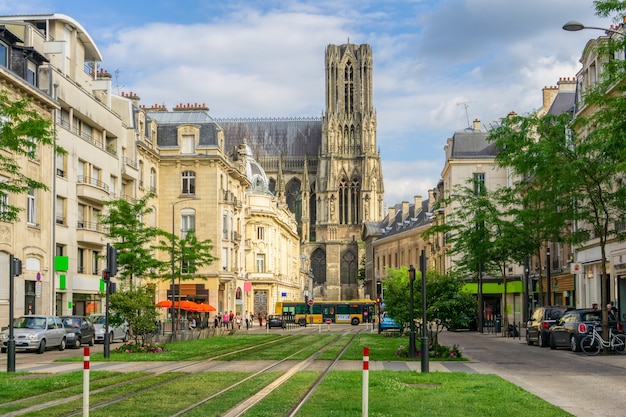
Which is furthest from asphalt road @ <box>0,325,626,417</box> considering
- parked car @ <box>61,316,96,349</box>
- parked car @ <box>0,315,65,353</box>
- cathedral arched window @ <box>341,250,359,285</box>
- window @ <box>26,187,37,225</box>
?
cathedral arched window @ <box>341,250,359,285</box>

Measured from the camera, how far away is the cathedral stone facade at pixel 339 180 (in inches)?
6063

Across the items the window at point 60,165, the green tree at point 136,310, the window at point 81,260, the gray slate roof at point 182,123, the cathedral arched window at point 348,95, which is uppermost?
the cathedral arched window at point 348,95

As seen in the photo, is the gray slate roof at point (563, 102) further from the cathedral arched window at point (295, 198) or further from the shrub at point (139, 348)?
the cathedral arched window at point (295, 198)

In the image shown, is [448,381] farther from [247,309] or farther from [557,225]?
[247,309]

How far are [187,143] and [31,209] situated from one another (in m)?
27.7

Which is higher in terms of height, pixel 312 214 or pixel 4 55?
pixel 312 214

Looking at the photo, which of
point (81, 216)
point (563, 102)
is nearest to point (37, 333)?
point (81, 216)

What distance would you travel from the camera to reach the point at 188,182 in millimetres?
70688

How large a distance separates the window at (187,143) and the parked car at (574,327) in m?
41.2

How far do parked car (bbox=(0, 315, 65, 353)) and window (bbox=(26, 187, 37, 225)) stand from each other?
721 centimetres

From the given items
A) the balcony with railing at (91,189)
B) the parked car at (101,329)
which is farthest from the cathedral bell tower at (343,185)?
the parked car at (101,329)

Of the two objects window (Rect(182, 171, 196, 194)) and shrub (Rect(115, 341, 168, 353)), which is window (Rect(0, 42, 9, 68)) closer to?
shrub (Rect(115, 341, 168, 353))

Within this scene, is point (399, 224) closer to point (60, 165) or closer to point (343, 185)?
point (343, 185)

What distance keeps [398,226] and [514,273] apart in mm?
46480
